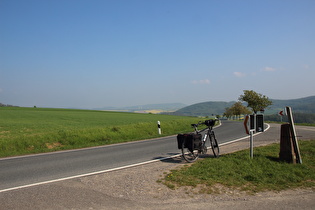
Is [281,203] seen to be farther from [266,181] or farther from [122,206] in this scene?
[122,206]

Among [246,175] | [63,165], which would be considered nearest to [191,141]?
[246,175]

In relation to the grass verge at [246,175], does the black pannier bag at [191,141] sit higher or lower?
higher


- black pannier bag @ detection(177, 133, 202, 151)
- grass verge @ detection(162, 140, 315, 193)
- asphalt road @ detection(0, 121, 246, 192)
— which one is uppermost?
black pannier bag @ detection(177, 133, 202, 151)

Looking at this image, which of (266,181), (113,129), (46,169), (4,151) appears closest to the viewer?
→ (266,181)

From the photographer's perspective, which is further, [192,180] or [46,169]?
[46,169]

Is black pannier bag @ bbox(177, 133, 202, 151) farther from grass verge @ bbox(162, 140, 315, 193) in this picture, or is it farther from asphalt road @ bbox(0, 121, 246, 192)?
asphalt road @ bbox(0, 121, 246, 192)

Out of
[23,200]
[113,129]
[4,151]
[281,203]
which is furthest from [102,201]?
[113,129]

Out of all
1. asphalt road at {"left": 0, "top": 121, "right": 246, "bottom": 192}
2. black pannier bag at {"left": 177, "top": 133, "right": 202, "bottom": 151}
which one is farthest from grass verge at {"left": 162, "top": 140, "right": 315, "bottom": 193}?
asphalt road at {"left": 0, "top": 121, "right": 246, "bottom": 192}

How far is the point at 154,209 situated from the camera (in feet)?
14.6

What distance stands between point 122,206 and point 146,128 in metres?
16.4

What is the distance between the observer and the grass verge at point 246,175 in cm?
569

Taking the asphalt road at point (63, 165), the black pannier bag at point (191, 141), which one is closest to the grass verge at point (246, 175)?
the black pannier bag at point (191, 141)

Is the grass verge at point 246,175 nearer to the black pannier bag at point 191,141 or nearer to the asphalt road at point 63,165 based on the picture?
the black pannier bag at point 191,141

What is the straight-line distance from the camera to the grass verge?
5.69 meters
